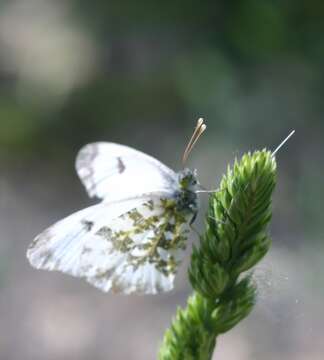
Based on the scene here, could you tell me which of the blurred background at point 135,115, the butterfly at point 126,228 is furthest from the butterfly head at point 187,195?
the blurred background at point 135,115

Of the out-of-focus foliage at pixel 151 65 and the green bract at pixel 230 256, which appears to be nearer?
the green bract at pixel 230 256

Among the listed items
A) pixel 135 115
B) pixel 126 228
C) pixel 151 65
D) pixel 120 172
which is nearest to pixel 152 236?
pixel 126 228

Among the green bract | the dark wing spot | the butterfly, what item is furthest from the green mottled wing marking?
the green bract

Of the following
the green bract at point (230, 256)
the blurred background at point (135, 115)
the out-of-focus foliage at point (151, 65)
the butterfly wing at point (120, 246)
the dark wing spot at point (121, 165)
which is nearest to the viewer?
Answer: the green bract at point (230, 256)

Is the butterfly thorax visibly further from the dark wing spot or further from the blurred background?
the blurred background

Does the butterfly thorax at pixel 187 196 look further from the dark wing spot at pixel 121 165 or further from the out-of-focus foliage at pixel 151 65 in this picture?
the out-of-focus foliage at pixel 151 65

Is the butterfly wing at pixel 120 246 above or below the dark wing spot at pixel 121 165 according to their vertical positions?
below
